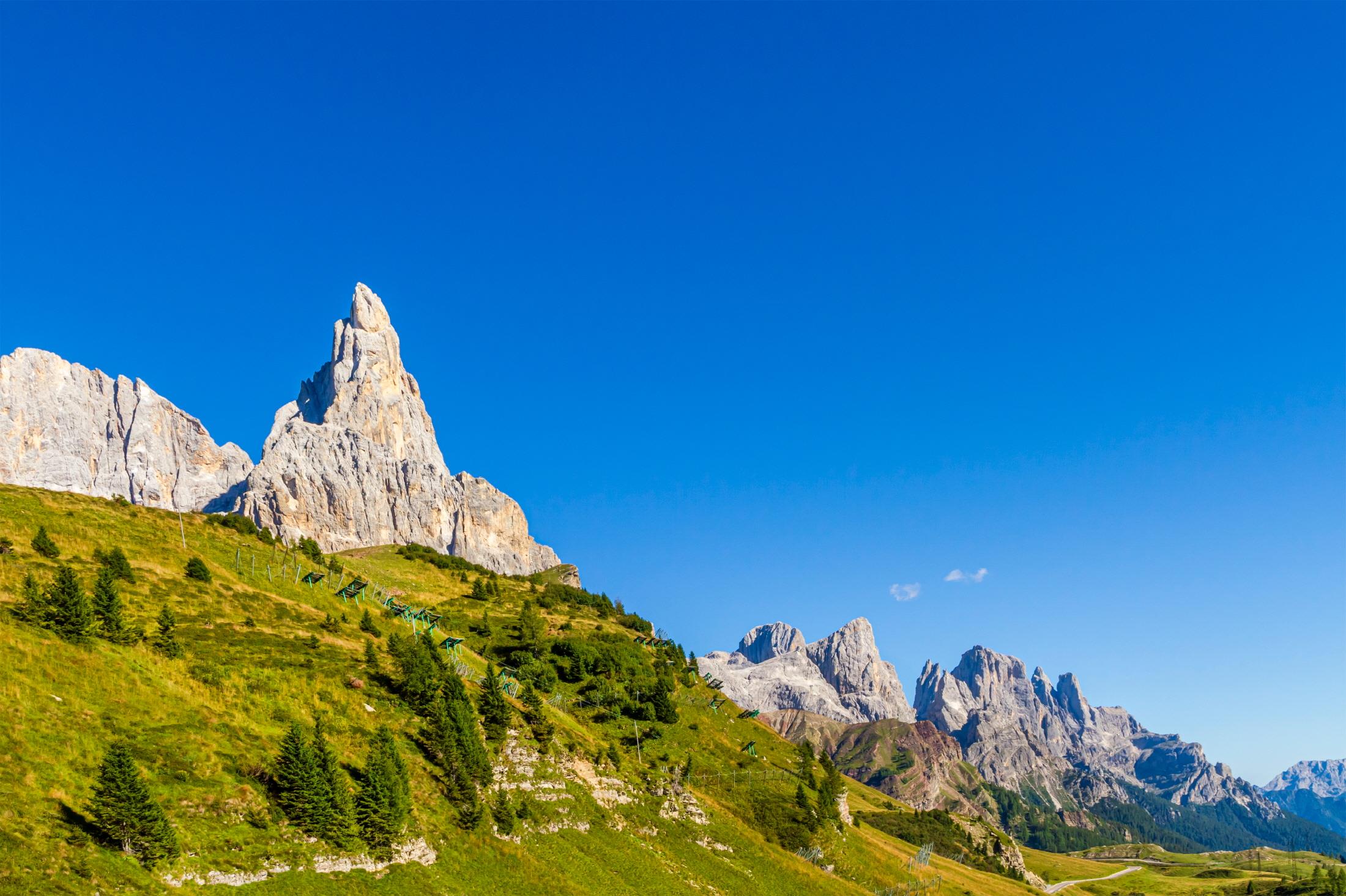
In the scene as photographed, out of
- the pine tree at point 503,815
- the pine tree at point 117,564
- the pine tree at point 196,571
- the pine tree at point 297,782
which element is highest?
the pine tree at point 196,571

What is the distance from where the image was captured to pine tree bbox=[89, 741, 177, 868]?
34.7 meters

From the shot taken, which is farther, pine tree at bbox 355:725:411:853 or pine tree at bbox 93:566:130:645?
pine tree at bbox 93:566:130:645

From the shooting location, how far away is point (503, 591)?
5925 inches

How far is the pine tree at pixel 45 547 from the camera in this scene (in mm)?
64625

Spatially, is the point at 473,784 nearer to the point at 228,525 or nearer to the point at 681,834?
the point at 681,834

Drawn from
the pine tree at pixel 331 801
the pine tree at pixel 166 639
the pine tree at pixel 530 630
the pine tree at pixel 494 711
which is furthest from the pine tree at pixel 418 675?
the pine tree at pixel 530 630

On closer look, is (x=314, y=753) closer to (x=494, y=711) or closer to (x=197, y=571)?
(x=494, y=711)

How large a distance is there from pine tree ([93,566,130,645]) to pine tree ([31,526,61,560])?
54.8 feet

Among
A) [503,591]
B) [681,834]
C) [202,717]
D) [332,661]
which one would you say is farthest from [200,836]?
[503,591]

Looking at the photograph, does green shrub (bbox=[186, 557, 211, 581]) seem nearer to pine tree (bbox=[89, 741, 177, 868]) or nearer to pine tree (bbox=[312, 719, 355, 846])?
pine tree (bbox=[312, 719, 355, 846])

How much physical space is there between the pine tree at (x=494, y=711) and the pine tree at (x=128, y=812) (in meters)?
32.1

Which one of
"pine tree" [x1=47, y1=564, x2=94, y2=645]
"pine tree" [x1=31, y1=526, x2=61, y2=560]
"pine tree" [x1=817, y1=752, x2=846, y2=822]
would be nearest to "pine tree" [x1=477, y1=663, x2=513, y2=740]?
"pine tree" [x1=47, y1=564, x2=94, y2=645]

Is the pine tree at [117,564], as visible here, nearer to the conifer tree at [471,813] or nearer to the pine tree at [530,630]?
the conifer tree at [471,813]

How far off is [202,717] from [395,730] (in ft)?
49.7
